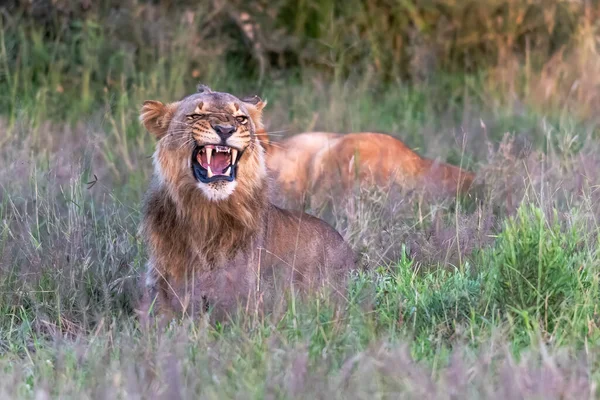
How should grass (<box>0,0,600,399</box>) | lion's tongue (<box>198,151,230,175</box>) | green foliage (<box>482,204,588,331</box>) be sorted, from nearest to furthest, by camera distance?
1. grass (<box>0,0,600,399</box>)
2. green foliage (<box>482,204,588,331</box>)
3. lion's tongue (<box>198,151,230,175</box>)

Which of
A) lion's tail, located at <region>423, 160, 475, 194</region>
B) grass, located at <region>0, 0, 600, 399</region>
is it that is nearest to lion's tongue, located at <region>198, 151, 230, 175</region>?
grass, located at <region>0, 0, 600, 399</region>

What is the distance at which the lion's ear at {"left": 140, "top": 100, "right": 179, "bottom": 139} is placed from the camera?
4.63 metres

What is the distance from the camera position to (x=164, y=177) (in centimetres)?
454

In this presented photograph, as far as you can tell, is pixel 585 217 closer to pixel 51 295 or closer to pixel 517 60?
pixel 51 295

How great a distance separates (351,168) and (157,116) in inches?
72.9

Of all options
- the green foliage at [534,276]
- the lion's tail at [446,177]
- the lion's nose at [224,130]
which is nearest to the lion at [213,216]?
the lion's nose at [224,130]

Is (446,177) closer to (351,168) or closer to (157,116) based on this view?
(351,168)

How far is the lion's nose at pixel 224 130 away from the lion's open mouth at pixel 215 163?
2.6 inches

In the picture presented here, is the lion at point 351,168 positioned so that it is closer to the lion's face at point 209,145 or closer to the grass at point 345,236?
the grass at point 345,236

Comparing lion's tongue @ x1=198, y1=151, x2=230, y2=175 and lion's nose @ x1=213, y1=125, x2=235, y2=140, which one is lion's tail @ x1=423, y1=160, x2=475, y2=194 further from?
lion's nose @ x1=213, y1=125, x2=235, y2=140

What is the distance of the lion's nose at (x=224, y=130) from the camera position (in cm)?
429

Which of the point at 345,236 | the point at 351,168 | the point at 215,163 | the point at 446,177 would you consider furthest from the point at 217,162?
the point at 446,177

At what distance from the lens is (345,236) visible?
5.35 metres

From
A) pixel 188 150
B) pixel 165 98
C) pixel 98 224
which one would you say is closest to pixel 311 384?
pixel 188 150
